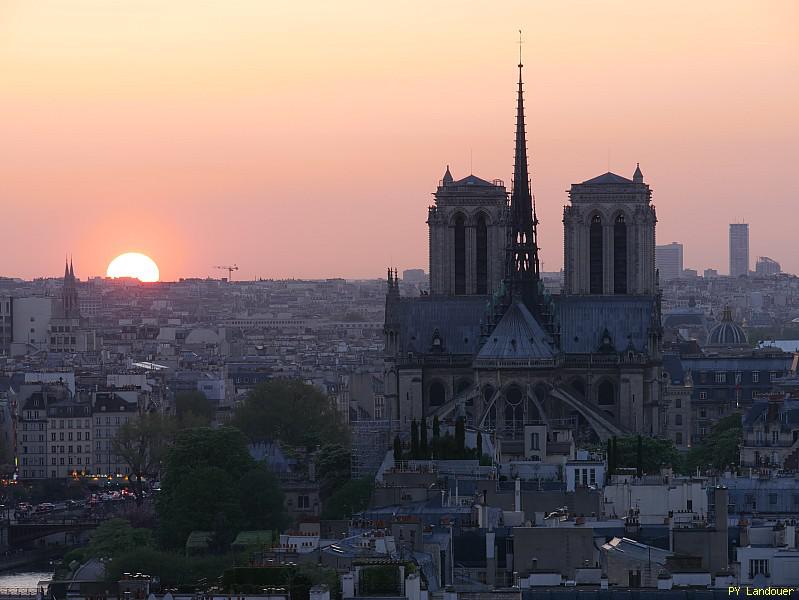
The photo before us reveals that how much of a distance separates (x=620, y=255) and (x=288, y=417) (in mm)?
17090

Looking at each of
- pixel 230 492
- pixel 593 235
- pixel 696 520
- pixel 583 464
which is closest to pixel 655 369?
pixel 593 235

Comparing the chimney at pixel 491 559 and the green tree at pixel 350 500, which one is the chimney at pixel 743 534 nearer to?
the chimney at pixel 491 559

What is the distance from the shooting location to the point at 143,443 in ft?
465

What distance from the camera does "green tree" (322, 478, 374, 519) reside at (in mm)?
90688

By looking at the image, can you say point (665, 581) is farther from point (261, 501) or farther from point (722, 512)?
point (261, 501)

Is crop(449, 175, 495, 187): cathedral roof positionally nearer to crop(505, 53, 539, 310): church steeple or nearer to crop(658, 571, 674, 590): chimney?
crop(505, 53, 539, 310): church steeple

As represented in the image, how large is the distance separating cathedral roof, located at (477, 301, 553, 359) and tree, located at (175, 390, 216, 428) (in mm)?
26919

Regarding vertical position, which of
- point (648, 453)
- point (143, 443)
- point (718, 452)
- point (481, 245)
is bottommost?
point (648, 453)

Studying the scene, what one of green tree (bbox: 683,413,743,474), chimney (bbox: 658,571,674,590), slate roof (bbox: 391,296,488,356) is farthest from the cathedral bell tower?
chimney (bbox: 658,571,674,590)

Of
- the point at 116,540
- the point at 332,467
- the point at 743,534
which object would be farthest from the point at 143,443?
the point at 743,534

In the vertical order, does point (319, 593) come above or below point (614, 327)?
below

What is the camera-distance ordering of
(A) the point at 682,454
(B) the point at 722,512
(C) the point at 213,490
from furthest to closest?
(A) the point at 682,454, (C) the point at 213,490, (B) the point at 722,512

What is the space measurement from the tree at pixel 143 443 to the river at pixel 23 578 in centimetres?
2724

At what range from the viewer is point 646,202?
135 meters
